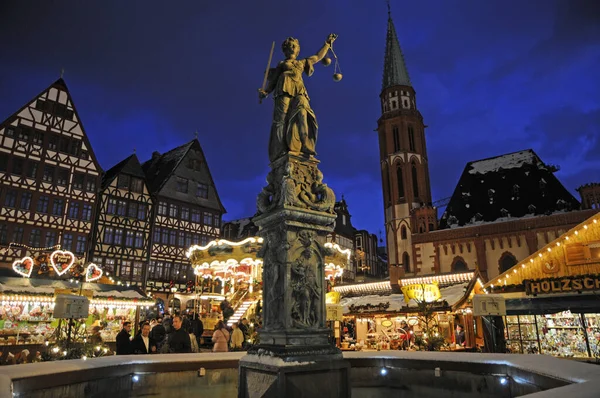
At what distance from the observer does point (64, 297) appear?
29.0ft

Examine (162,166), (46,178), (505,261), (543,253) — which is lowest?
(543,253)

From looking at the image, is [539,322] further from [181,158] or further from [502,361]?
[181,158]

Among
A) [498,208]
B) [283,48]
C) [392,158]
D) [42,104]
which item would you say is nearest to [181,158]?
[42,104]

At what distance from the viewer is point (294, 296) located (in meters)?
5.01

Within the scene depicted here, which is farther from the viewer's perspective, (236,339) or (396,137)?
(396,137)

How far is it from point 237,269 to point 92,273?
817cm

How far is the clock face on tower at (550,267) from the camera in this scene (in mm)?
17156

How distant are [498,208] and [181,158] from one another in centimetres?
2891

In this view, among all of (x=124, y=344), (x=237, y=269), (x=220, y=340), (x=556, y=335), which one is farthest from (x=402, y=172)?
(x=124, y=344)

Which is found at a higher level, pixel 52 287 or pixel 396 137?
pixel 396 137

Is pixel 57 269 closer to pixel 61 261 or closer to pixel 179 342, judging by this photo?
pixel 61 261

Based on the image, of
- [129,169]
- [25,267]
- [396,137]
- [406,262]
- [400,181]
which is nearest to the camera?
[25,267]

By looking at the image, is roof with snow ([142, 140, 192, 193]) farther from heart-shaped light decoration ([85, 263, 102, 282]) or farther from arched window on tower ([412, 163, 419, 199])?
arched window on tower ([412, 163, 419, 199])

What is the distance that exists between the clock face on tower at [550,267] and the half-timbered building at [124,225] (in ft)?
90.5
